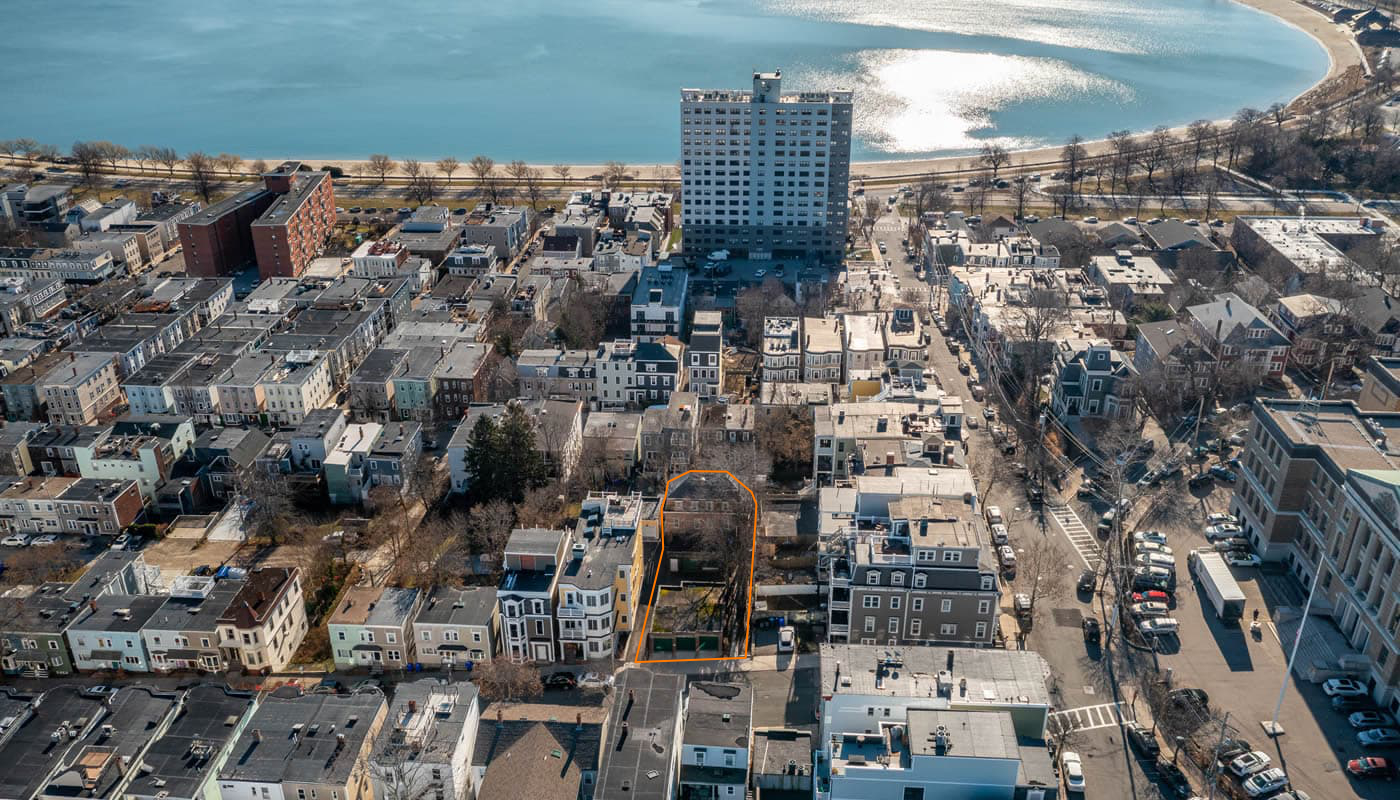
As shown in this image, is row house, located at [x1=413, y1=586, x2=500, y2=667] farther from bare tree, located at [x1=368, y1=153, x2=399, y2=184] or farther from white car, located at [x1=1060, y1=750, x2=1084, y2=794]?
bare tree, located at [x1=368, y1=153, x2=399, y2=184]

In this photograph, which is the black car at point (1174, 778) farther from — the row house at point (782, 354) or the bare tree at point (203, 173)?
the bare tree at point (203, 173)

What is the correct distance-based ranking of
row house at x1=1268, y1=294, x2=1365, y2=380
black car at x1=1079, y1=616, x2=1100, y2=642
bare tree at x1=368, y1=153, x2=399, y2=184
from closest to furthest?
black car at x1=1079, y1=616, x2=1100, y2=642
row house at x1=1268, y1=294, x2=1365, y2=380
bare tree at x1=368, y1=153, x2=399, y2=184

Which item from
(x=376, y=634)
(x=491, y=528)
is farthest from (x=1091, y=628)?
(x=376, y=634)

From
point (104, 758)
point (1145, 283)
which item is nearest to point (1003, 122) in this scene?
point (1145, 283)

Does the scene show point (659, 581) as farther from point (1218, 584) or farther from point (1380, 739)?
point (1380, 739)

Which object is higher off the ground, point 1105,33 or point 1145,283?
point 1105,33

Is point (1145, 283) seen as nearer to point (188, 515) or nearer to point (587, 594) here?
point (587, 594)

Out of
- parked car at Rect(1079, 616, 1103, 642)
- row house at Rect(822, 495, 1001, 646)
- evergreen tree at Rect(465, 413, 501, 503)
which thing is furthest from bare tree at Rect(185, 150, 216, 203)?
parked car at Rect(1079, 616, 1103, 642)
